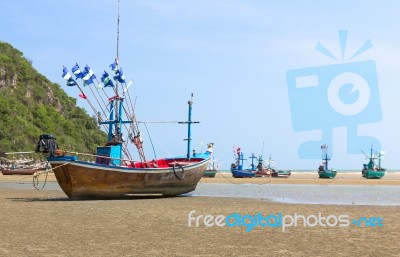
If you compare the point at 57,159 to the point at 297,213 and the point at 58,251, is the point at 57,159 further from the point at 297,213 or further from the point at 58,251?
the point at 58,251

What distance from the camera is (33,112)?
114812 mm

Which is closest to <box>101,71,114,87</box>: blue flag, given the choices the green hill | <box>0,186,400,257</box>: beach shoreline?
<box>0,186,400,257</box>: beach shoreline

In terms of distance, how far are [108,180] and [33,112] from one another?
296ft

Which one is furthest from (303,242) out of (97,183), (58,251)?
(97,183)

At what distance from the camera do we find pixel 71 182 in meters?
29.6

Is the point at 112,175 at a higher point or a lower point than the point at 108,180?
higher

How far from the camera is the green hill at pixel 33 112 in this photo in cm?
10289

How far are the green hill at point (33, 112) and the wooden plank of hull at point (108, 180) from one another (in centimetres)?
7319

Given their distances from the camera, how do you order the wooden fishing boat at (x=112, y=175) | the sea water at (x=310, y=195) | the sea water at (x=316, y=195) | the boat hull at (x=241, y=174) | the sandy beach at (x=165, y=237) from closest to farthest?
the sandy beach at (x=165, y=237) → the wooden fishing boat at (x=112, y=175) → the sea water at (x=316, y=195) → the sea water at (x=310, y=195) → the boat hull at (x=241, y=174)

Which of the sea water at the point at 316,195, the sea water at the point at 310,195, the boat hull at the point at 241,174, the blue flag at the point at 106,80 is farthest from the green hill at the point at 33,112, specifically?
the blue flag at the point at 106,80

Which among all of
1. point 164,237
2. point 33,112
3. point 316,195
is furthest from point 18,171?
point 164,237

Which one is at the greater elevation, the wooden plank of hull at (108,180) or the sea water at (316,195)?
the wooden plank of hull at (108,180)

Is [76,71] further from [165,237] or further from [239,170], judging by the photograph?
[239,170]

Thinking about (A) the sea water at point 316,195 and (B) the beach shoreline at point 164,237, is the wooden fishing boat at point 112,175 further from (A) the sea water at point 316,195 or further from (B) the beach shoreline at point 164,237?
(B) the beach shoreline at point 164,237
